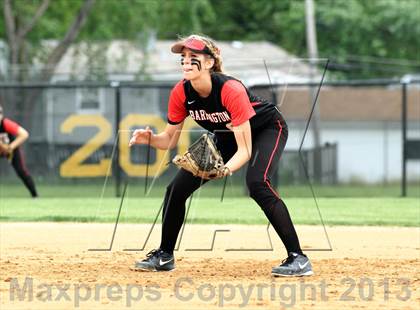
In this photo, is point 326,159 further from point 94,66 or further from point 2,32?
point 2,32

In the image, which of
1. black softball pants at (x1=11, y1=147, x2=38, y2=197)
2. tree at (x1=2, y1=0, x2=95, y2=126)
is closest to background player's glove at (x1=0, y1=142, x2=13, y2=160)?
black softball pants at (x1=11, y1=147, x2=38, y2=197)

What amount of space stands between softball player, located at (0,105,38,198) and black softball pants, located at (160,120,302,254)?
9.59m

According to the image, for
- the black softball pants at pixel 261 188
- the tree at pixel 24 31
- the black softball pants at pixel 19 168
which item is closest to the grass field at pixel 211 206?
the black softball pants at pixel 19 168

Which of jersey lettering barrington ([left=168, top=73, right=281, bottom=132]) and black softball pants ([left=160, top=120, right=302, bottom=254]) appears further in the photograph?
black softball pants ([left=160, top=120, right=302, bottom=254])

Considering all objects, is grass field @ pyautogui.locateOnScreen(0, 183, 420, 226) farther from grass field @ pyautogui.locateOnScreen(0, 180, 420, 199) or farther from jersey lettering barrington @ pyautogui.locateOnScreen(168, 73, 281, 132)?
jersey lettering barrington @ pyautogui.locateOnScreen(168, 73, 281, 132)

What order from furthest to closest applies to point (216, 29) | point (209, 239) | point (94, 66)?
point (216, 29) → point (94, 66) → point (209, 239)

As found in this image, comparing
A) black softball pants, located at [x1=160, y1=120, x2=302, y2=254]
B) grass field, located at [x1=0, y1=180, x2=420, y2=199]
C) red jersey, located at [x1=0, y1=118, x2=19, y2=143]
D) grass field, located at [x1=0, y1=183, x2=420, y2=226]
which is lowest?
grass field, located at [x1=0, y1=180, x2=420, y2=199]

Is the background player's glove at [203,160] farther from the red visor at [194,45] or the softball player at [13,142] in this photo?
the softball player at [13,142]

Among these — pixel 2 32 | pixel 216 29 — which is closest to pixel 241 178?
pixel 2 32

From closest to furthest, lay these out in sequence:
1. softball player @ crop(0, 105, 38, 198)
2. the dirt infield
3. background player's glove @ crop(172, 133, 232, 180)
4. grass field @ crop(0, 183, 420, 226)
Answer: the dirt infield
background player's glove @ crop(172, 133, 232, 180)
grass field @ crop(0, 183, 420, 226)
softball player @ crop(0, 105, 38, 198)

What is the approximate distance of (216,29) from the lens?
51.8 metres

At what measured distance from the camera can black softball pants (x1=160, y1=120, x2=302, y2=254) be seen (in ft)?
26.6

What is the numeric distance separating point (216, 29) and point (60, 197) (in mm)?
33356

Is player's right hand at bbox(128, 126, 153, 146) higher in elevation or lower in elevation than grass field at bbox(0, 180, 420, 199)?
higher
